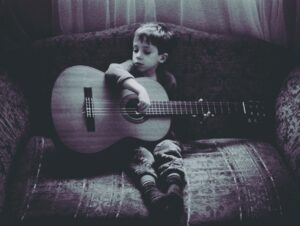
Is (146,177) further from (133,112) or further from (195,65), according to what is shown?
(195,65)

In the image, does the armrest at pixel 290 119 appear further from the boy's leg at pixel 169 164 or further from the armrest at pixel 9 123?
the armrest at pixel 9 123

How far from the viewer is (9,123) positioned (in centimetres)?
138

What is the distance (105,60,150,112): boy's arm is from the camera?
142cm

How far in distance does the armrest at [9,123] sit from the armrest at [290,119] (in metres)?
0.91

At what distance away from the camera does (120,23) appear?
1781mm

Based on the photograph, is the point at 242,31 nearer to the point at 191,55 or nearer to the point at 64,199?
the point at 191,55

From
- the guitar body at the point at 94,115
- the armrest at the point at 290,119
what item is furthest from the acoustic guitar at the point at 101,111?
the armrest at the point at 290,119

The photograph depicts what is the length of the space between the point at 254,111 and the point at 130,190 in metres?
0.63

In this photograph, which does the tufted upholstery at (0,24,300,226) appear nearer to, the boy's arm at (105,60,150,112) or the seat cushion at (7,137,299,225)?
the seat cushion at (7,137,299,225)

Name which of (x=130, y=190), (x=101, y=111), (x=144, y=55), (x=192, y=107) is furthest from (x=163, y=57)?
(x=130, y=190)

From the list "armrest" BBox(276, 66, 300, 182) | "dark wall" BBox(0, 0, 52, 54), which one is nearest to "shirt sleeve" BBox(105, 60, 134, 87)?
"dark wall" BBox(0, 0, 52, 54)

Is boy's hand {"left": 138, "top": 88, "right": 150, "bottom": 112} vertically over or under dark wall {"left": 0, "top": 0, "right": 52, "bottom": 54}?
under

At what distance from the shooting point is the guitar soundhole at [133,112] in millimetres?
1439

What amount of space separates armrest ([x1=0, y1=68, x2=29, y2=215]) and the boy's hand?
44 cm
